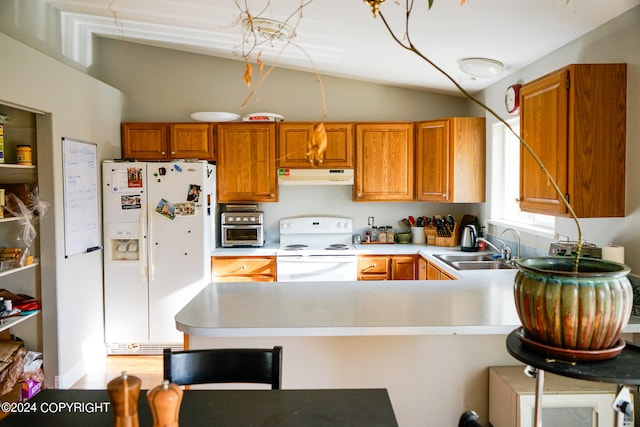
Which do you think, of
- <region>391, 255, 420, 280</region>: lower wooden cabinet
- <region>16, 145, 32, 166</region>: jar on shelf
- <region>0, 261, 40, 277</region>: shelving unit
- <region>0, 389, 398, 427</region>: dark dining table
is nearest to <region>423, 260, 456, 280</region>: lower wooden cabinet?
<region>391, 255, 420, 280</region>: lower wooden cabinet

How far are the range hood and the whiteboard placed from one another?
64.8 inches

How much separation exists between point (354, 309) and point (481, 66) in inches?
84.7

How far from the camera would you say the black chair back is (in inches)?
56.8

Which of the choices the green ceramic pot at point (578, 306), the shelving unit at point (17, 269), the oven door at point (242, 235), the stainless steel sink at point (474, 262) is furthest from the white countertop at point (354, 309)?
the oven door at point (242, 235)

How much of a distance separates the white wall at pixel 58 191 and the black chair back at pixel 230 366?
226 cm

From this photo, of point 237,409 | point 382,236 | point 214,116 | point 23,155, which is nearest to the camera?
point 237,409

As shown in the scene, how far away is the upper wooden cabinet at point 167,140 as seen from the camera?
4.29 metres

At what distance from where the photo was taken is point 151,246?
3912mm

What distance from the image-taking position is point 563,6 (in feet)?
7.34

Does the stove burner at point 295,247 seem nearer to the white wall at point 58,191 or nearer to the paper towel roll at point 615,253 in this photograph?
the white wall at point 58,191

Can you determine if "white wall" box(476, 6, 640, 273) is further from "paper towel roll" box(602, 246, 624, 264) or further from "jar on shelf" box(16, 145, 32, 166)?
"jar on shelf" box(16, 145, 32, 166)

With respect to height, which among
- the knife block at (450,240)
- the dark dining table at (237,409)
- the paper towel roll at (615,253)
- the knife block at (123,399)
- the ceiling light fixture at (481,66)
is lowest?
the dark dining table at (237,409)

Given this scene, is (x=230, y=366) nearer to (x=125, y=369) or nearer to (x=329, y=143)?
Result: (x=125, y=369)

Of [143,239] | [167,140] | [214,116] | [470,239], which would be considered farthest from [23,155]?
[470,239]
